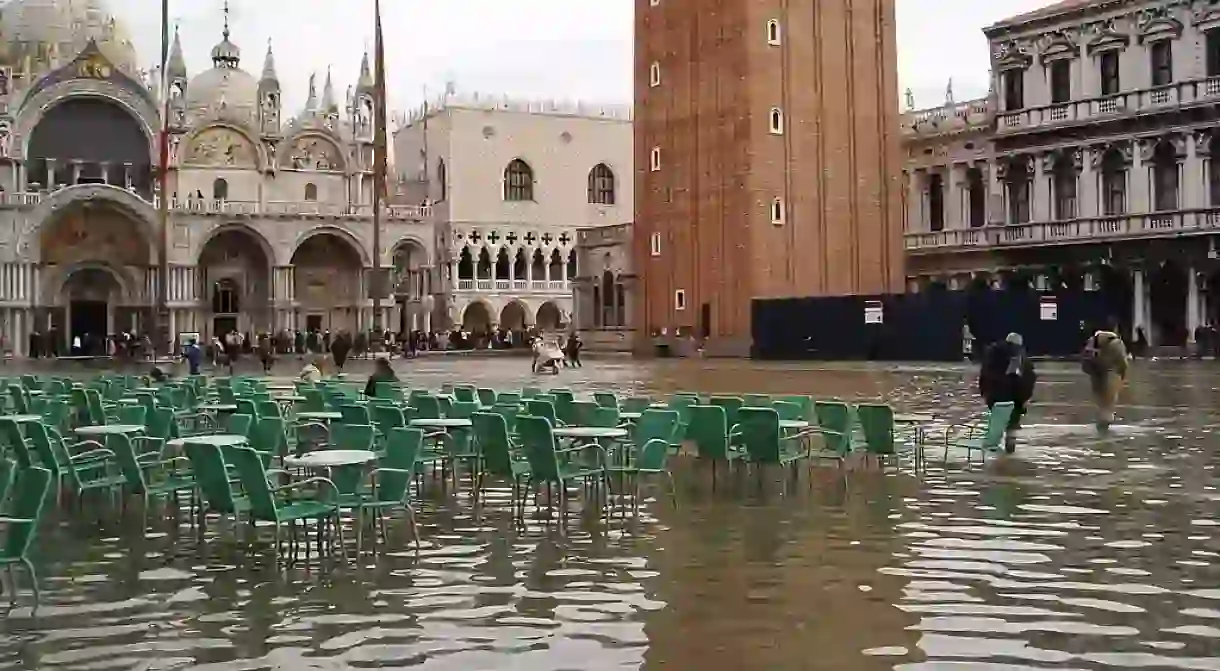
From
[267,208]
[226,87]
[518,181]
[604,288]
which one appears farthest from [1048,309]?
[226,87]

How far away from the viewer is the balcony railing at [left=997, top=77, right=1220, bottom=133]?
3997cm

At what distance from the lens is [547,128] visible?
6556 cm

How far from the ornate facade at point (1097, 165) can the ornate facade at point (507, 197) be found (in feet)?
68.4

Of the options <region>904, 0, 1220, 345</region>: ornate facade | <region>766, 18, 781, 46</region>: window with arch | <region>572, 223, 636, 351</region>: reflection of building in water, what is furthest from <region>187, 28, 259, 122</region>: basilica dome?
<region>904, 0, 1220, 345</region>: ornate facade

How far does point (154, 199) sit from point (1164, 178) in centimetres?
3579

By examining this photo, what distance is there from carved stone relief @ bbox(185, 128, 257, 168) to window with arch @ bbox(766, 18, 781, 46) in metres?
22.2

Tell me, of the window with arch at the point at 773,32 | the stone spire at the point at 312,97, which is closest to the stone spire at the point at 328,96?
the stone spire at the point at 312,97

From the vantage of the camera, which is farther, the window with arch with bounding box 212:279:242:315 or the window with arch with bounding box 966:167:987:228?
the window with arch with bounding box 212:279:242:315

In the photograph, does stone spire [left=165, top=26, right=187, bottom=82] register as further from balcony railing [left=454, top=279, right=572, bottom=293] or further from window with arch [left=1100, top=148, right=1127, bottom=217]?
window with arch [left=1100, top=148, right=1127, bottom=217]

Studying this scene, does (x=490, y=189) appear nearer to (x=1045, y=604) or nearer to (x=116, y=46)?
(x=116, y=46)

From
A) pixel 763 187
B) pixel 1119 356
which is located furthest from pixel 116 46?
pixel 1119 356

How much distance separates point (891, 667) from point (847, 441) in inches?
238

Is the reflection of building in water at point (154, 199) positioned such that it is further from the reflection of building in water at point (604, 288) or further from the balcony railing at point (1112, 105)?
the balcony railing at point (1112, 105)

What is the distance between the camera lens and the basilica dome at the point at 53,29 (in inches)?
2111
